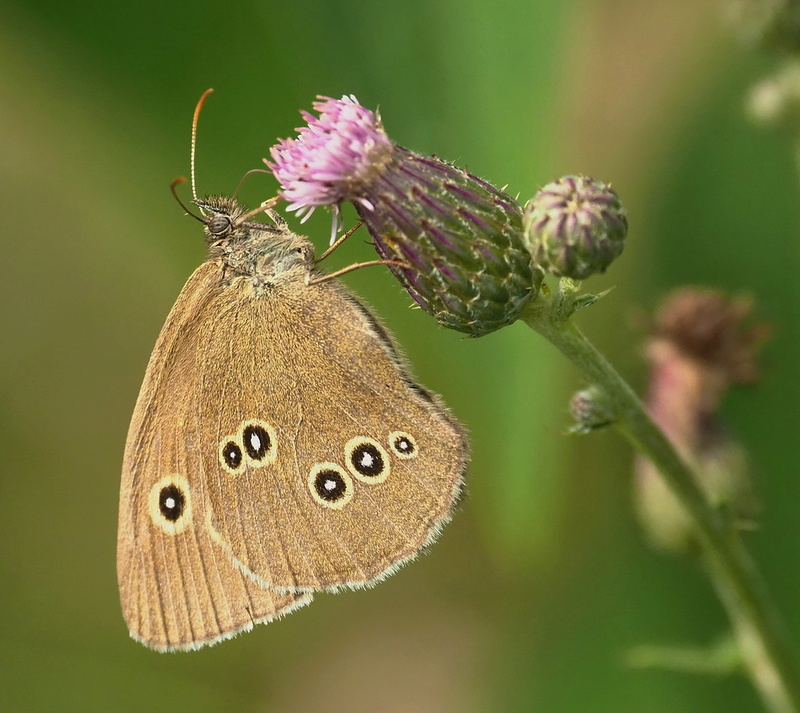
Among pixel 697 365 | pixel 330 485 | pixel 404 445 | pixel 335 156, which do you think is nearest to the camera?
pixel 335 156

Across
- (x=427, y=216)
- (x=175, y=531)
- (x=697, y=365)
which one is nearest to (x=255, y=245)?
(x=427, y=216)

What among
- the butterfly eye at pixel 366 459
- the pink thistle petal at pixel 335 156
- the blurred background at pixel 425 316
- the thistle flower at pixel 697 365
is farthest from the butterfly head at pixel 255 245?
the thistle flower at pixel 697 365

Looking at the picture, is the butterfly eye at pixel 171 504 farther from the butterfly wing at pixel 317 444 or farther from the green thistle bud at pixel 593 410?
the green thistle bud at pixel 593 410

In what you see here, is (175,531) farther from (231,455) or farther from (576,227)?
(576,227)

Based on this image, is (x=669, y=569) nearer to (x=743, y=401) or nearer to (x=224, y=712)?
(x=743, y=401)

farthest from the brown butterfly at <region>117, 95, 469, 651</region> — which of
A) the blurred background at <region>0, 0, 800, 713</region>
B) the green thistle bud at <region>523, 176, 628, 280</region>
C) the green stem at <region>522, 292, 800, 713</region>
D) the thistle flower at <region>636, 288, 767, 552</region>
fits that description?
the thistle flower at <region>636, 288, 767, 552</region>

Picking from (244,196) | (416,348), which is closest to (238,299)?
(244,196)

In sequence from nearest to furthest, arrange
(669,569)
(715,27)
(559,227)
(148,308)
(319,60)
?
(559,227), (319,60), (669,569), (715,27), (148,308)
